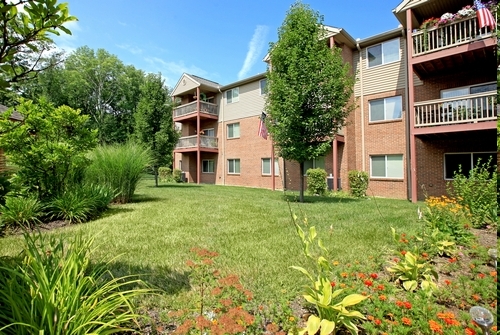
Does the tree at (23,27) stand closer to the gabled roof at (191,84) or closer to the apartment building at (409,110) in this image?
the apartment building at (409,110)

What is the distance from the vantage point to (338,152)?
14.9 m

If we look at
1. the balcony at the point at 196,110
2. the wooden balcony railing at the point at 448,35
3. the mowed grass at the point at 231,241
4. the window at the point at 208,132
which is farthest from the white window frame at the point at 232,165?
the wooden balcony railing at the point at 448,35

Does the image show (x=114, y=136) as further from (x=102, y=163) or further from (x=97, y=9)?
(x=97, y=9)

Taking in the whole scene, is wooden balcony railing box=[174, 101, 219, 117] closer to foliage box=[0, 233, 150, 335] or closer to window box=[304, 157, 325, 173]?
window box=[304, 157, 325, 173]

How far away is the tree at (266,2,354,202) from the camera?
9.80 metres

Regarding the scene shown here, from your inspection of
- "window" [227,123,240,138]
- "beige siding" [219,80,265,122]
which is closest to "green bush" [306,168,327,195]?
"beige siding" [219,80,265,122]

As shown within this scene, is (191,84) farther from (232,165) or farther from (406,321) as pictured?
(406,321)

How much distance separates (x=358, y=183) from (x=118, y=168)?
1115 cm

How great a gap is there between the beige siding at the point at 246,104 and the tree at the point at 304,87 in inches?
344

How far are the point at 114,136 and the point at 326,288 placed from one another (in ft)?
131

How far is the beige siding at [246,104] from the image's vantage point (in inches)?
770

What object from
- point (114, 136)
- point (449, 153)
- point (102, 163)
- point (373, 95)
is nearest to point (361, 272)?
point (102, 163)

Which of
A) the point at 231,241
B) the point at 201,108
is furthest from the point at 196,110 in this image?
the point at 231,241

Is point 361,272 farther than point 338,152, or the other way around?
point 338,152
